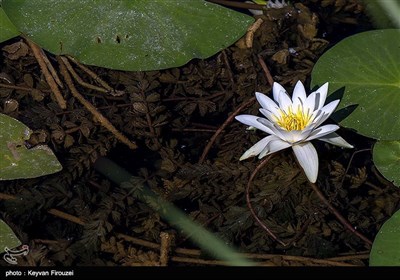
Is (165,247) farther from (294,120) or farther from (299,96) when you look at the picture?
(299,96)

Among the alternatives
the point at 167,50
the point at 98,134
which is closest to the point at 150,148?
the point at 98,134

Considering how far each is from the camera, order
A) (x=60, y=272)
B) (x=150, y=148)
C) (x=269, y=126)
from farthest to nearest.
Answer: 1. (x=150, y=148)
2. (x=269, y=126)
3. (x=60, y=272)

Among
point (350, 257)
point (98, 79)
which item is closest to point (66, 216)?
point (98, 79)

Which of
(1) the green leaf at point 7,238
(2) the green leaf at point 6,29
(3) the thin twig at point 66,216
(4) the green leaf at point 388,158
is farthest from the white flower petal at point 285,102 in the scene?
(2) the green leaf at point 6,29

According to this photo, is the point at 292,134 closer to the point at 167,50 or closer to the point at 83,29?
the point at 167,50

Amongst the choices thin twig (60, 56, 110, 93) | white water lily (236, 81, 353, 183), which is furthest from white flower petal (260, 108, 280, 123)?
thin twig (60, 56, 110, 93)

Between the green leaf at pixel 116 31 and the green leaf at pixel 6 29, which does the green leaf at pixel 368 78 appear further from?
the green leaf at pixel 6 29

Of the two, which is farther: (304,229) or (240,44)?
(240,44)
